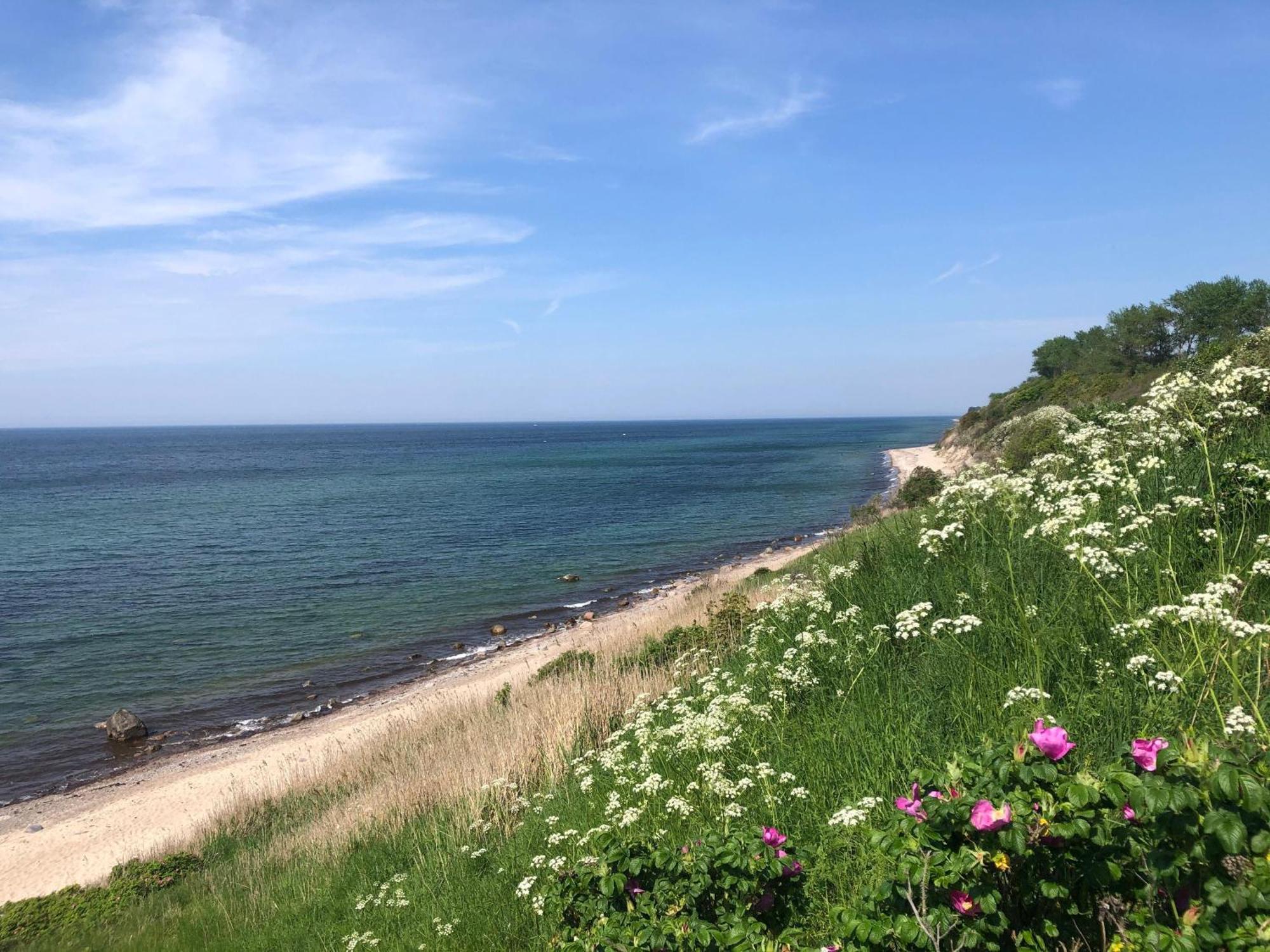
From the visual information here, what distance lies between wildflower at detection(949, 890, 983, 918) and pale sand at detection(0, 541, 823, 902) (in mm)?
13469

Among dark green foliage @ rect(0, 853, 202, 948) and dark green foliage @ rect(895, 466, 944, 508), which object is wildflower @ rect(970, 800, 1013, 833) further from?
dark green foliage @ rect(895, 466, 944, 508)

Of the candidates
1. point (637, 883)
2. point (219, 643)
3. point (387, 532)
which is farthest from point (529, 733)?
point (387, 532)

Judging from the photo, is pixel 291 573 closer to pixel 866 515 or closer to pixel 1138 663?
pixel 866 515

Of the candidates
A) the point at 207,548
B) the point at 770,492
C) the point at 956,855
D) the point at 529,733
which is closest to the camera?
the point at 956,855

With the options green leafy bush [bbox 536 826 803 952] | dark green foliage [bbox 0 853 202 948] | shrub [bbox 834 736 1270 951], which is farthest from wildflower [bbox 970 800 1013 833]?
dark green foliage [bbox 0 853 202 948]

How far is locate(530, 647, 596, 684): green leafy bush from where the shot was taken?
14473mm

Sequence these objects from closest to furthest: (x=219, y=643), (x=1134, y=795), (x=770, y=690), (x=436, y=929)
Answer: (x=1134, y=795) → (x=436, y=929) → (x=770, y=690) → (x=219, y=643)

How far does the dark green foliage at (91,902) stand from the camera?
29.3 feet

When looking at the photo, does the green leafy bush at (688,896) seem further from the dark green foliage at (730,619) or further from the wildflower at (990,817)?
the dark green foliage at (730,619)

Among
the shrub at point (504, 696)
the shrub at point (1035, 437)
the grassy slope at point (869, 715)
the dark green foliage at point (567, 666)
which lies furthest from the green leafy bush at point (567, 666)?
the shrub at point (1035, 437)

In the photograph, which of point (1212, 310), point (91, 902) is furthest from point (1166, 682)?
point (1212, 310)

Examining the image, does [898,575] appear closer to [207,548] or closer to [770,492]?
[207,548]

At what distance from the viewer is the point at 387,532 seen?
4806 centimetres

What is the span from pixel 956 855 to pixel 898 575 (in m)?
5.88
